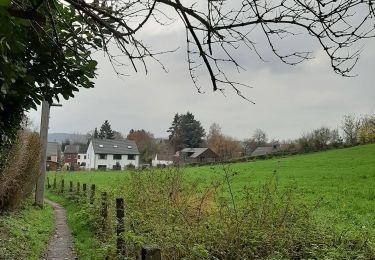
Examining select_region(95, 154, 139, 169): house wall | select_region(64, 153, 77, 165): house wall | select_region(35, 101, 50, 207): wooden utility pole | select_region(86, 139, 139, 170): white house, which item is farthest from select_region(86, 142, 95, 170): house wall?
Answer: select_region(35, 101, 50, 207): wooden utility pole

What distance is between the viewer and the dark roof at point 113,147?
92.0 meters

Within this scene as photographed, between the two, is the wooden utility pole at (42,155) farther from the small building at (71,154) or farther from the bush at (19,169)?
the small building at (71,154)

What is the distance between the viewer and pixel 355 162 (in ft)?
109

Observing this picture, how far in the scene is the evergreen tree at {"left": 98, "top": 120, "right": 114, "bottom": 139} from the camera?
11656 centimetres

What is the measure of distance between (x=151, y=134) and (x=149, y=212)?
108 meters

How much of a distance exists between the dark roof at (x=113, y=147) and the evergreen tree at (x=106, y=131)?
22.6m

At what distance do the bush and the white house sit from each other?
7362 centimetres

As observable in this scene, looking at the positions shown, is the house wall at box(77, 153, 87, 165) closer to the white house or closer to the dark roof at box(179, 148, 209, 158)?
the white house

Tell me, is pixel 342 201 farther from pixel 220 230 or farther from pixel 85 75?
pixel 85 75

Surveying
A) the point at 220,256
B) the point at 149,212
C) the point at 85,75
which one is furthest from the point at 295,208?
the point at 85,75

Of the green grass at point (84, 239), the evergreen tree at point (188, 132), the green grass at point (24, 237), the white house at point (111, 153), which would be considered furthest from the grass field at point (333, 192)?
the white house at point (111, 153)

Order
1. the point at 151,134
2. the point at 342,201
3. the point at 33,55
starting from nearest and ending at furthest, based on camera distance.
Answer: the point at 33,55, the point at 342,201, the point at 151,134

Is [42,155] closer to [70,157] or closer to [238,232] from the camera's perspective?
[238,232]

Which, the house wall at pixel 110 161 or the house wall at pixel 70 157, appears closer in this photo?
the house wall at pixel 110 161
